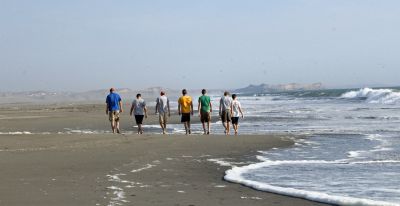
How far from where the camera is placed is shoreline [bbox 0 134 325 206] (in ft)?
22.3

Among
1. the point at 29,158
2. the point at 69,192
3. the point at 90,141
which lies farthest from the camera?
the point at 90,141

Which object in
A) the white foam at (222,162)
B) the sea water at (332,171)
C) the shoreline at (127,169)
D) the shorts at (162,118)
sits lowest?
the sea water at (332,171)

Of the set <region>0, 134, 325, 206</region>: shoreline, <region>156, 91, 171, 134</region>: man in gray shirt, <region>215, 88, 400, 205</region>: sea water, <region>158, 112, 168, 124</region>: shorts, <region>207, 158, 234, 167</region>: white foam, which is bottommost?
<region>215, 88, 400, 205</region>: sea water

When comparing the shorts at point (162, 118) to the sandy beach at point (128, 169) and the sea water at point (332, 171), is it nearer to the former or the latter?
the sandy beach at point (128, 169)

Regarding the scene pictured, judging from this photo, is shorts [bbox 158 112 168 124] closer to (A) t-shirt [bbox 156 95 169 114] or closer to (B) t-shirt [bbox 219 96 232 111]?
(A) t-shirt [bbox 156 95 169 114]

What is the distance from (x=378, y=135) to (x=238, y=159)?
7.41 metres

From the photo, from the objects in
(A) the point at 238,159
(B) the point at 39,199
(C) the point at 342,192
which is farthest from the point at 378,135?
(B) the point at 39,199

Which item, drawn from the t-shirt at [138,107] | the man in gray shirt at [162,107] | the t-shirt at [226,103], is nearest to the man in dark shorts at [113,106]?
the t-shirt at [138,107]

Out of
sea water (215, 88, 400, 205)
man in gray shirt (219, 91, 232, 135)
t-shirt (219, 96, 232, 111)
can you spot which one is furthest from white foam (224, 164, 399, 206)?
t-shirt (219, 96, 232, 111)

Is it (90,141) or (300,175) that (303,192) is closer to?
(300,175)

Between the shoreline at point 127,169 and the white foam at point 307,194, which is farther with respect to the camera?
the shoreline at point 127,169

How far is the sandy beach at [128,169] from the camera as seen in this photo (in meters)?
6.79

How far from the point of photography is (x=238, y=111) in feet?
59.8

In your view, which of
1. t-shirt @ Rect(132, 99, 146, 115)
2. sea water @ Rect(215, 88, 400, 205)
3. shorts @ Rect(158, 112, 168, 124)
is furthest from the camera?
t-shirt @ Rect(132, 99, 146, 115)
